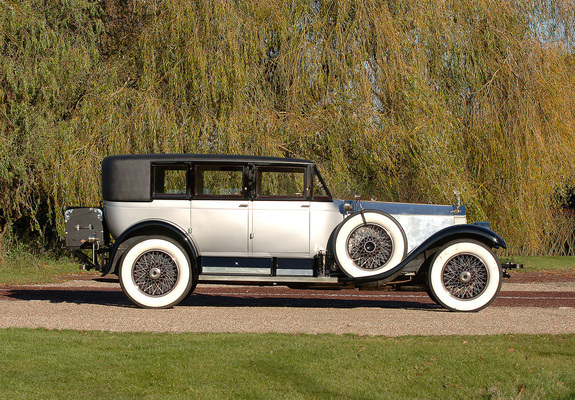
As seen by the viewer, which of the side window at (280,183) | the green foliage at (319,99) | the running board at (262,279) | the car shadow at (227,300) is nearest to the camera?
the running board at (262,279)

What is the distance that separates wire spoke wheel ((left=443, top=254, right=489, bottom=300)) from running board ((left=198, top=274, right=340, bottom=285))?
1.55 m

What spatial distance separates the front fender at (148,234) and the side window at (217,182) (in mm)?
607

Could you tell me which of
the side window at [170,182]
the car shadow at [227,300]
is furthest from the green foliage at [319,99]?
the side window at [170,182]

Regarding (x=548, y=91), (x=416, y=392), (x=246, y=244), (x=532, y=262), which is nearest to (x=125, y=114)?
(x=246, y=244)

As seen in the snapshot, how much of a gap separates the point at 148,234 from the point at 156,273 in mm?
568

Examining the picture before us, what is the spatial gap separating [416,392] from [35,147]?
12145mm

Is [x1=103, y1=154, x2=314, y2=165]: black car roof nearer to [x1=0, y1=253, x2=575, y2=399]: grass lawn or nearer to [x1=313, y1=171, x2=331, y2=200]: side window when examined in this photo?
[x1=313, y1=171, x2=331, y2=200]: side window

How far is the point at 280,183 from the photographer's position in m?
9.23

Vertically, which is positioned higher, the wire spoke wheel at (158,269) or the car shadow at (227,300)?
the wire spoke wheel at (158,269)

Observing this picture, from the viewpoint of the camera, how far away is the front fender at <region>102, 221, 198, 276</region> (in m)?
8.88

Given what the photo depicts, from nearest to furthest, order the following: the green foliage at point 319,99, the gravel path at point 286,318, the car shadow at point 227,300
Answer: the gravel path at point 286,318, the car shadow at point 227,300, the green foliage at point 319,99

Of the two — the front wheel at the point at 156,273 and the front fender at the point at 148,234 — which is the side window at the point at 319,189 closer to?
the front fender at the point at 148,234

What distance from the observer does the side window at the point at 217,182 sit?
901 cm

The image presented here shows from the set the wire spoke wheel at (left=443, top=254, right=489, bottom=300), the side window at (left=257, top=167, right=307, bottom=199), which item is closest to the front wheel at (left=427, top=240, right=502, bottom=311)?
the wire spoke wheel at (left=443, top=254, right=489, bottom=300)
